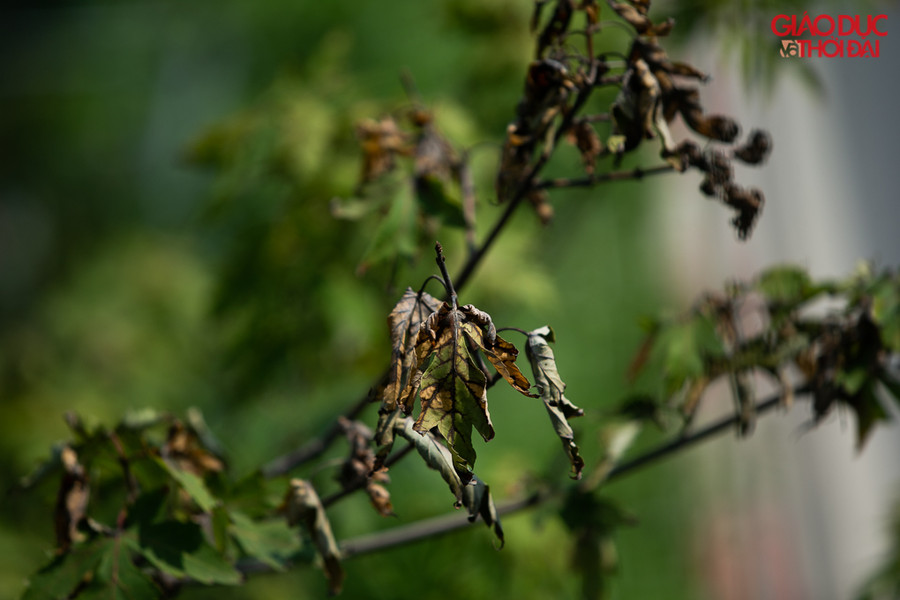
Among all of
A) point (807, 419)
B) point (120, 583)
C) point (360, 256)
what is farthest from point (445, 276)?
point (807, 419)

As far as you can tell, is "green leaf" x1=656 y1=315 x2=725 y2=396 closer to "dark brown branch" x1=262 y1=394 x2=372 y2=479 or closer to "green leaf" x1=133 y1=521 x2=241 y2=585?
"dark brown branch" x1=262 y1=394 x2=372 y2=479

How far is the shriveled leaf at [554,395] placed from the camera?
391mm

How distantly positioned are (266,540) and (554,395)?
27cm

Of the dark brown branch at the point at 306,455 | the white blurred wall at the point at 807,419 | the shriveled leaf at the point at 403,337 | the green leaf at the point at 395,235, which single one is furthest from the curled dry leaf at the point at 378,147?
the white blurred wall at the point at 807,419

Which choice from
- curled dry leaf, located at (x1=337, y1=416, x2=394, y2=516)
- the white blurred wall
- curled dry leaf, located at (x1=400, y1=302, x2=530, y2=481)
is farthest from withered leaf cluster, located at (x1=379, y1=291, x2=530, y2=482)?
the white blurred wall

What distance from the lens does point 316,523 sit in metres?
0.54

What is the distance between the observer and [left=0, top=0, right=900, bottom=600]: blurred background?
3.19 ft

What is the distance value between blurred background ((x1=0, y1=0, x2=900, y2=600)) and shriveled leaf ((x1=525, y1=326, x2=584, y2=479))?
0.91 ft

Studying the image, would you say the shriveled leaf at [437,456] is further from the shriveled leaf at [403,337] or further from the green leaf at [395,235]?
the green leaf at [395,235]

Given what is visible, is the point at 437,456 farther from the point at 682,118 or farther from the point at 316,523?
the point at 682,118

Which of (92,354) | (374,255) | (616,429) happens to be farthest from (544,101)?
(92,354)

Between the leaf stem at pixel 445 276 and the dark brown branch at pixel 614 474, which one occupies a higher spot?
the leaf stem at pixel 445 276

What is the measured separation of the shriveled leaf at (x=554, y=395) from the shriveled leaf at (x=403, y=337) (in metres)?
0.05

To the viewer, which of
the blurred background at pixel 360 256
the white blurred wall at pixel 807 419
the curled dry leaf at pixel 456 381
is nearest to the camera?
the curled dry leaf at pixel 456 381
